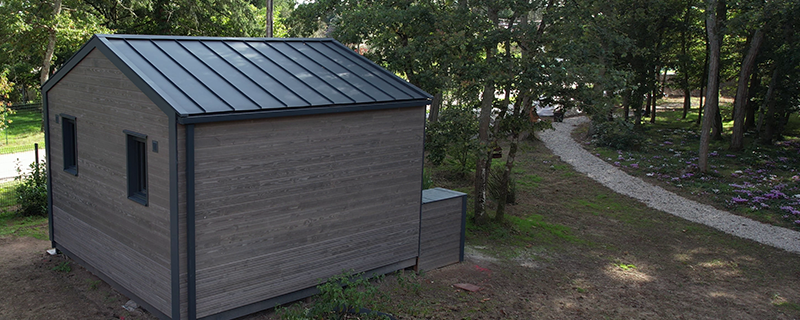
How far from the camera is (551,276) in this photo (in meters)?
10.0

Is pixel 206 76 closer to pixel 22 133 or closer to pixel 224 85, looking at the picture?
pixel 224 85

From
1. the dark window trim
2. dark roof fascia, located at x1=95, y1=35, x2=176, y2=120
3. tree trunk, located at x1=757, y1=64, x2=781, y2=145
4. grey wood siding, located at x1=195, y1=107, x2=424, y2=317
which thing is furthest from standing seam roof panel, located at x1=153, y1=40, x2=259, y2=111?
tree trunk, located at x1=757, y1=64, x2=781, y2=145

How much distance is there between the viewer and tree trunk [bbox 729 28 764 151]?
20.8 m

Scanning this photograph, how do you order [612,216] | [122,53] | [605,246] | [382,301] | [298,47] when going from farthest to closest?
1. [612,216]
2. [605,246]
3. [298,47]
4. [382,301]
5. [122,53]

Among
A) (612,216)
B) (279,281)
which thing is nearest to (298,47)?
(279,281)

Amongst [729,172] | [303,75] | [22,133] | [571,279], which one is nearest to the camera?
[303,75]

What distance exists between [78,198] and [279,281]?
3403mm

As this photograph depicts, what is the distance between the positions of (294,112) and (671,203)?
12.8 meters

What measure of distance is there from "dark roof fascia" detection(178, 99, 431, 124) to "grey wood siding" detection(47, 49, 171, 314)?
45 cm

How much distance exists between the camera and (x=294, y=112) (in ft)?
23.8

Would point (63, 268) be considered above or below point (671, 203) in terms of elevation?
above

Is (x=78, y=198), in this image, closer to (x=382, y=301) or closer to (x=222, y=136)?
(x=222, y=136)

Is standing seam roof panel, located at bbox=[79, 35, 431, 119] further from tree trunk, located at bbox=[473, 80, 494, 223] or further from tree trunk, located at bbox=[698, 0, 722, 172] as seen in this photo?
tree trunk, located at bbox=[698, 0, 722, 172]

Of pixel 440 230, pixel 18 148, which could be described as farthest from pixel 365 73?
pixel 18 148
